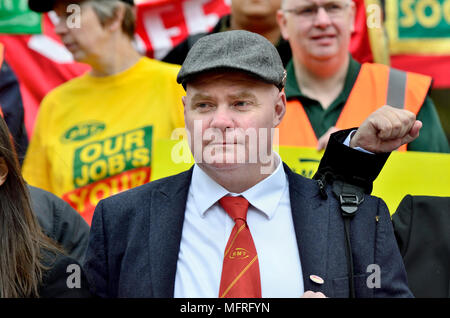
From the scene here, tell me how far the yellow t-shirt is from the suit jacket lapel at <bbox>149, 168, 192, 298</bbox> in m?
1.37

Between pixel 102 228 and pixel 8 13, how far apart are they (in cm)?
297

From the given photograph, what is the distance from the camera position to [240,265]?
2377 mm

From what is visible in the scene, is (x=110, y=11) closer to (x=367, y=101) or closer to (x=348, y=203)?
(x=367, y=101)

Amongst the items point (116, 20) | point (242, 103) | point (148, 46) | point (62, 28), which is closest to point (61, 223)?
point (242, 103)

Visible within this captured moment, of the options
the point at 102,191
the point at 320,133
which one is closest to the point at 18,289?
the point at 102,191

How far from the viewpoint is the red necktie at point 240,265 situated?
2342mm

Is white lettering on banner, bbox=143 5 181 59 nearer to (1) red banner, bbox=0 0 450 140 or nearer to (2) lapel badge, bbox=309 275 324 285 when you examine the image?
(1) red banner, bbox=0 0 450 140

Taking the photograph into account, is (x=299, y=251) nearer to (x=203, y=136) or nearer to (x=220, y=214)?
(x=220, y=214)

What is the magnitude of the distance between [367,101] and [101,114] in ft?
4.72

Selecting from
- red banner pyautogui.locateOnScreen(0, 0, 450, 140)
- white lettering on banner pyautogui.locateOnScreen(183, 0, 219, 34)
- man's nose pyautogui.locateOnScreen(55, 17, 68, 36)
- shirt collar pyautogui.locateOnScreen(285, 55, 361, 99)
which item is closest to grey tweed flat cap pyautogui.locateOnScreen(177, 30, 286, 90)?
shirt collar pyautogui.locateOnScreen(285, 55, 361, 99)

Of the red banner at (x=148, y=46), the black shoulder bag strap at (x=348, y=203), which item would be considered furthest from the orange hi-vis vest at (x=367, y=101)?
the black shoulder bag strap at (x=348, y=203)

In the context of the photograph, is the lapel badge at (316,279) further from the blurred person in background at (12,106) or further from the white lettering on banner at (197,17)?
the white lettering on banner at (197,17)

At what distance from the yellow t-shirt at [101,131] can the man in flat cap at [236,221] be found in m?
1.42
